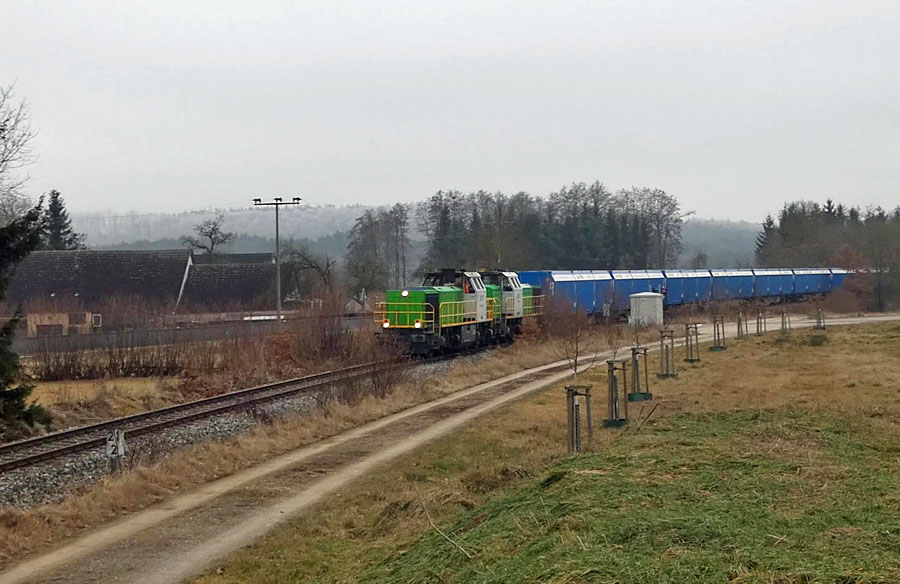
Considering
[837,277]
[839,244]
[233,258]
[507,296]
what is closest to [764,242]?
[839,244]

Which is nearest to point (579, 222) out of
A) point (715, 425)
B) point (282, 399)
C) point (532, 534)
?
point (282, 399)

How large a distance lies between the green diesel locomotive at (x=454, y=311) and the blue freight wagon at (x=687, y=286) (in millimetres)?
20529

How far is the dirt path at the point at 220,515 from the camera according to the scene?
10297 millimetres

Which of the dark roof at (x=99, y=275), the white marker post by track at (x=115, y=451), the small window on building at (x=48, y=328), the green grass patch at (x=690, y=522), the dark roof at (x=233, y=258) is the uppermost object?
the dark roof at (x=233, y=258)

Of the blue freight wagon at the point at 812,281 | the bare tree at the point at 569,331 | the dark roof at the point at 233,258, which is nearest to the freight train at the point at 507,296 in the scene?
the bare tree at the point at 569,331

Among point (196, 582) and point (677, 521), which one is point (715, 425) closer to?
point (677, 521)

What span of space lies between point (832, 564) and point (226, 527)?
342 inches

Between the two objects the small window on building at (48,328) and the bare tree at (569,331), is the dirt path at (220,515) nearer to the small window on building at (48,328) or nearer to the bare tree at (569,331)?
the bare tree at (569,331)

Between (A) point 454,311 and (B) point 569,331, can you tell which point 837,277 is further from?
(A) point 454,311

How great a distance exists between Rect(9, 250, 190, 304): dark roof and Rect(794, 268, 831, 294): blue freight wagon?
52.2m

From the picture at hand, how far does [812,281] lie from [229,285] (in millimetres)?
51108

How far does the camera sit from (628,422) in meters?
18.6

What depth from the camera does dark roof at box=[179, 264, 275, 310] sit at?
63.3m

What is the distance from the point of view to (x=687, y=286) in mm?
63062
